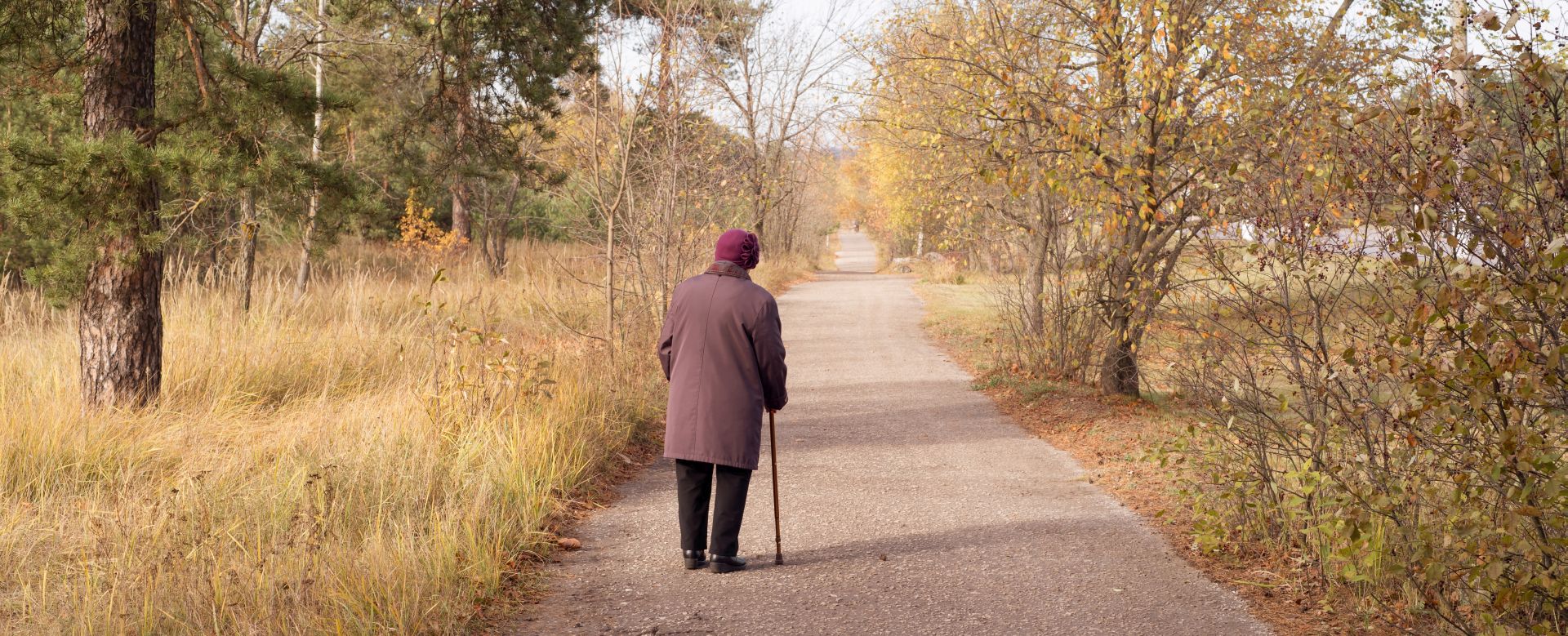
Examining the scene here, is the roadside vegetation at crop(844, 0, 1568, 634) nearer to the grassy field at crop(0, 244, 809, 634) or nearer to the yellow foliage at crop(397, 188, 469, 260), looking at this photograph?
the grassy field at crop(0, 244, 809, 634)

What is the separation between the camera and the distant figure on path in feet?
17.7

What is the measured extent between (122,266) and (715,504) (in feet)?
16.9

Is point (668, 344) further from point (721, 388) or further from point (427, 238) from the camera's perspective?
point (427, 238)

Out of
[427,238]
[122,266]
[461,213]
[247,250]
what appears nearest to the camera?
[122,266]

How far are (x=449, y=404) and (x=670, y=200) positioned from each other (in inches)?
190

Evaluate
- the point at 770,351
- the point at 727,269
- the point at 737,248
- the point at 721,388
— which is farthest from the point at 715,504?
the point at 737,248

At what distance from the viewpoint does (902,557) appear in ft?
19.1

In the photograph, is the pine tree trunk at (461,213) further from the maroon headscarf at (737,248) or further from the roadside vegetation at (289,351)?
the maroon headscarf at (737,248)

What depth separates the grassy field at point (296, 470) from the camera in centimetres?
454

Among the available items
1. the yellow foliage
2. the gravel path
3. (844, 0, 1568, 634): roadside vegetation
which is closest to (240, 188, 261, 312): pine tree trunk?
the gravel path

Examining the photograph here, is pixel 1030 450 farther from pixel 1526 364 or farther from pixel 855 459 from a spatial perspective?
pixel 1526 364

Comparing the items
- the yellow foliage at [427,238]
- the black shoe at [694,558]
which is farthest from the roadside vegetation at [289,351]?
the yellow foliage at [427,238]

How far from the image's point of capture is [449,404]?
25.7ft

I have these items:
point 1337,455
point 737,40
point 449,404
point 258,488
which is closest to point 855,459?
point 449,404
